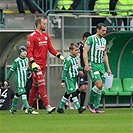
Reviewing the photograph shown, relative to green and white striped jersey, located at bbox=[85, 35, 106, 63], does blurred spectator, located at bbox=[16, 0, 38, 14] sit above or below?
above

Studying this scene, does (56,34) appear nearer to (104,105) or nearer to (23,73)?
(104,105)

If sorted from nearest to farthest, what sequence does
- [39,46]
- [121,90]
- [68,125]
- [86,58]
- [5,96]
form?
[68,125]
[39,46]
[86,58]
[5,96]
[121,90]

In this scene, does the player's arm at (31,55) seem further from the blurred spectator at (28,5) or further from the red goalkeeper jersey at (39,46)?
the blurred spectator at (28,5)

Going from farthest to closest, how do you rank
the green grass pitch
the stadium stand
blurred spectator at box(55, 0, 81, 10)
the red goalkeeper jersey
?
the stadium stand
blurred spectator at box(55, 0, 81, 10)
the red goalkeeper jersey
the green grass pitch

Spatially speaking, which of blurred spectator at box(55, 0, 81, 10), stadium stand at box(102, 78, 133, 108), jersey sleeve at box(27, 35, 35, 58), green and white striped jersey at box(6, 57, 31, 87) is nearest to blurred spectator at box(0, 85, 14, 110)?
blurred spectator at box(55, 0, 81, 10)

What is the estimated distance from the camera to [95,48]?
1902 centimetres

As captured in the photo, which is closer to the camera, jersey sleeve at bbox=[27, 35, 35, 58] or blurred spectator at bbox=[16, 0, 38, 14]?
jersey sleeve at bbox=[27, 35, 35, 58]

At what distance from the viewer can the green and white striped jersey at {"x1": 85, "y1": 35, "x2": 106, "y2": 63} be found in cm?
1894

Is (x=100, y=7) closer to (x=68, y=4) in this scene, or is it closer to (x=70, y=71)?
(x=68, y=4)

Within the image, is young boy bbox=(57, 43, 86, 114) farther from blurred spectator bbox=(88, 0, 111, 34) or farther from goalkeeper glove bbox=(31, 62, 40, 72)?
blurred spectator bbox=(88, 0, 111, 34)

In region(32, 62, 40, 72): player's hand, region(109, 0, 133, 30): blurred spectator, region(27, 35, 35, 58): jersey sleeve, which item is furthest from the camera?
region(109, 0, 133, 30): blurred spectator

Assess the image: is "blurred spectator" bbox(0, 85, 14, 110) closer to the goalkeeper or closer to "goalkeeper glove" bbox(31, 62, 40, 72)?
the goalkeeper

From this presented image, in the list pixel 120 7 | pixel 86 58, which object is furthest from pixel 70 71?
pixel 120 7

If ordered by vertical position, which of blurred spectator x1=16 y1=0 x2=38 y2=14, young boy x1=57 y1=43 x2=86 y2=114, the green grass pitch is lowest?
the green grass pitch
